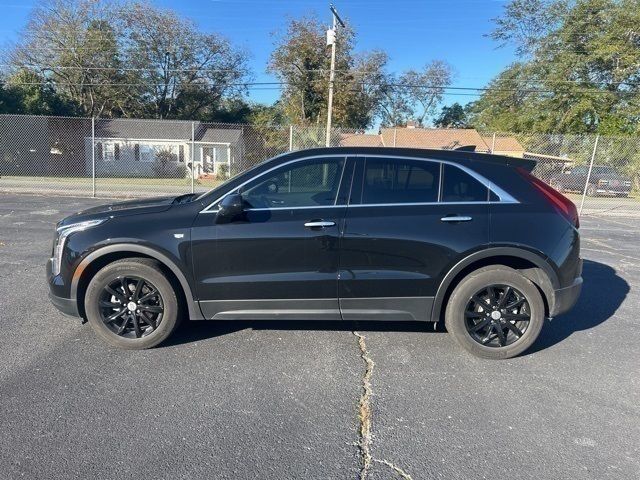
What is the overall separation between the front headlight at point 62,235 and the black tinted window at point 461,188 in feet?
9.57

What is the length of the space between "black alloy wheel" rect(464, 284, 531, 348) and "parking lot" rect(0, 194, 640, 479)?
0.73ft

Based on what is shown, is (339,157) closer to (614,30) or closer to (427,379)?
(427,379)

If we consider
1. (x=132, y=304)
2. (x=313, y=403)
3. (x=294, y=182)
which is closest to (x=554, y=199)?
(x=294, y=182)

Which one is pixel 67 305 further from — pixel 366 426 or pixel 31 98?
pixel 31 98

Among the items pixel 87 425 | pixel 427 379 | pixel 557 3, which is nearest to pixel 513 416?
pixel 427 379

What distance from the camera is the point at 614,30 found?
26.1 metres

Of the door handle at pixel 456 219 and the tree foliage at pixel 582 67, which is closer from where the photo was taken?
the door handle at pixel 456 219

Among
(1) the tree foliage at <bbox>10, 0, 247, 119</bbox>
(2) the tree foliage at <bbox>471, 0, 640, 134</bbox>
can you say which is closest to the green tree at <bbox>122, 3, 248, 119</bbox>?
(1) the tree foliage at <bbox>10, 0, 247, 119</bbox>

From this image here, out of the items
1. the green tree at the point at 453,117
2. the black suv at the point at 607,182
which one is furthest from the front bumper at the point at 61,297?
the green tree at the point at 453,117

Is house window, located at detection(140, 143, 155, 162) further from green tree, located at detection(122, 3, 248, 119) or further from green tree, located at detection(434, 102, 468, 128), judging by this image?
green tree, located at detection(434, 102, 468, 128)

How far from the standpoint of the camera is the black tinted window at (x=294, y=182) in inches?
146

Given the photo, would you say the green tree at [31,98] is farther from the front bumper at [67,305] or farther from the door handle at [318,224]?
the door handle at [318,224]

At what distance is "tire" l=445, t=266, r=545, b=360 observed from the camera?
143 inches

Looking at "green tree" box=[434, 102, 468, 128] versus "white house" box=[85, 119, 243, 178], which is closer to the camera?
"white house" box=[85, 119, 243, 178]
